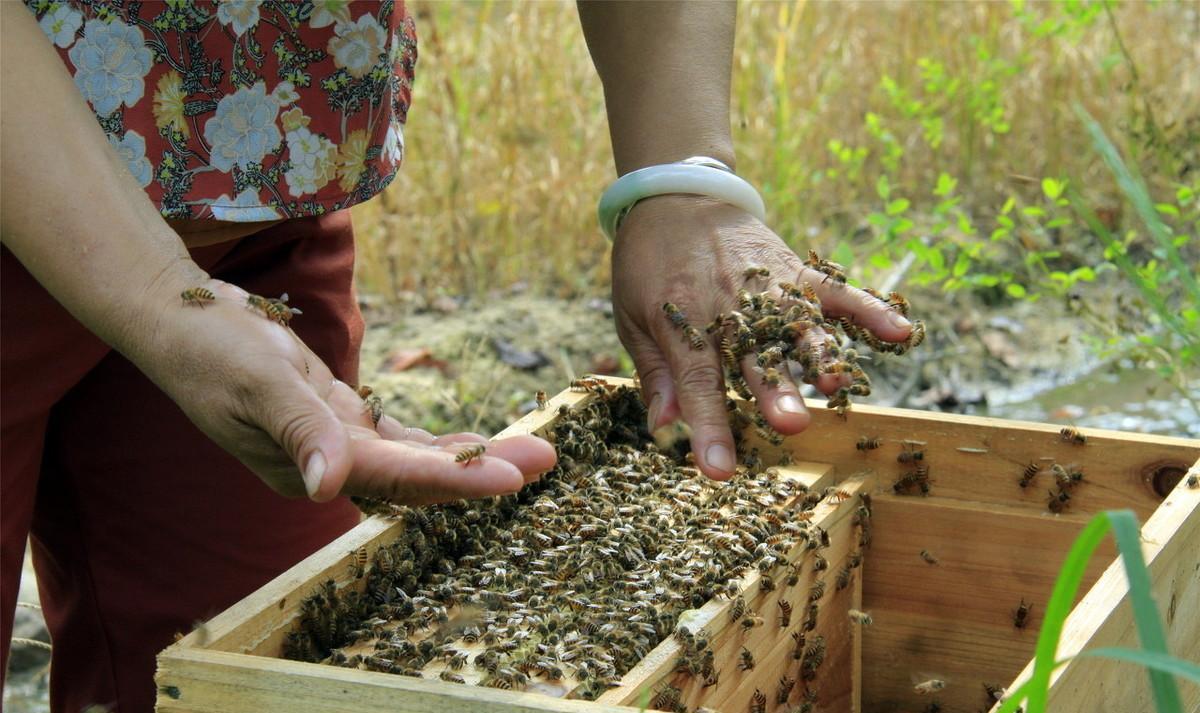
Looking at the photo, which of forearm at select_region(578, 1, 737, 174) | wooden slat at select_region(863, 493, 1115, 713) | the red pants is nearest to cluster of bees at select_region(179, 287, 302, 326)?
the red pants

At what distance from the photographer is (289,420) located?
167 cm

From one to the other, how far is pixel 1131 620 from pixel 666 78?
52.7 inches

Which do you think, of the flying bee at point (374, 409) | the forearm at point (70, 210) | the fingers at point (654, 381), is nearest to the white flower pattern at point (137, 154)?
the forearm at point (70, 210)

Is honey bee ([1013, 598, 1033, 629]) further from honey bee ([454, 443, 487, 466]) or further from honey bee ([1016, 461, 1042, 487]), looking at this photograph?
honey bee ([454, 443, 487, 466])

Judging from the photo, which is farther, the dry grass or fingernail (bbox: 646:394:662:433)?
the dry grass

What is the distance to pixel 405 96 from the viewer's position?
8.82 feet

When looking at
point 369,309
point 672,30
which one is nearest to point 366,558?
point 672,30

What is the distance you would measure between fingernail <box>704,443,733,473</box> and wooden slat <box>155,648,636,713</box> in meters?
0.61

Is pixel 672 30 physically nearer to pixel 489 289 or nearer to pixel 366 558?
pixel 366 558

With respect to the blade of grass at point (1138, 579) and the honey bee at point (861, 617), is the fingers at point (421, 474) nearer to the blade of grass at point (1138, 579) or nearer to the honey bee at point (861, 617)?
the blade of grass at point (1138, 579)

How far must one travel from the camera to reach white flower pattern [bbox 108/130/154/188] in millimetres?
2197

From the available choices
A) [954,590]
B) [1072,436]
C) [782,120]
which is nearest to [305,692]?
[954,590]

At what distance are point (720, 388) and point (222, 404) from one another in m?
0.86

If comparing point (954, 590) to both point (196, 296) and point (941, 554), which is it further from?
point (196, 296)
